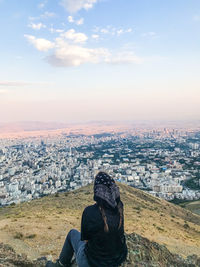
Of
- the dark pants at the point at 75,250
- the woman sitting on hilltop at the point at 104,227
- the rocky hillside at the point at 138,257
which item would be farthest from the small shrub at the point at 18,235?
the woman sitting on hilltop at the point at 104,227

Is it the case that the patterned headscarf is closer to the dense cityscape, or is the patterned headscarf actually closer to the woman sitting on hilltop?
the woman sitting on hilltop

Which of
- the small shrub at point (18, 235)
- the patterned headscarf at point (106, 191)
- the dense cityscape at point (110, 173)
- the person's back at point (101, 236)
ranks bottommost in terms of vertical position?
the dense cityscape at point (110, 173)

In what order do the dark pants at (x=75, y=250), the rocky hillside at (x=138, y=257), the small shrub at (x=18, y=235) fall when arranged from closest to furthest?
1. the dark pants at (x=75, y=250)
2. the rocky hillside at (x=138, y=257)
3. the small shrub at (x=18, y=235)

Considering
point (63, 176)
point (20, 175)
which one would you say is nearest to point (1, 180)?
point (20, 175)

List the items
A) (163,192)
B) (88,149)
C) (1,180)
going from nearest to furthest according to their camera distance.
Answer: (163,192), (1,180), (88,149)

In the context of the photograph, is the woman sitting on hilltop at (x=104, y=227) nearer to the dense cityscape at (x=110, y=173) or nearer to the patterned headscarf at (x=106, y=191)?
the patterned headscarf at (x=106, y=191)

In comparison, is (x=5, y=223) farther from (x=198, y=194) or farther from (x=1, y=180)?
(x=1, y=180)
